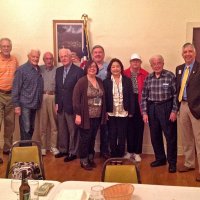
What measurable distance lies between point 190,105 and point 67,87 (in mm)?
1669

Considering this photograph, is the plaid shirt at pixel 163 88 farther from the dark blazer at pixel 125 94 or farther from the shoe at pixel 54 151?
the shoe at pixel 54 151

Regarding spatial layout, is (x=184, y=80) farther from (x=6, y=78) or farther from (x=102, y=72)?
(x=6, y=78)

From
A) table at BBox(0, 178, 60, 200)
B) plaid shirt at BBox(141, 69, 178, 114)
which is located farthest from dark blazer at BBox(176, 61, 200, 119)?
table at BBox(0, 178, 60, 200)

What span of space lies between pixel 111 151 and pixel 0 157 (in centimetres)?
168

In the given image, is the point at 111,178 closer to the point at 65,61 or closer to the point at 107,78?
the point at 107,78

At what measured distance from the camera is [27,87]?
4.50 m

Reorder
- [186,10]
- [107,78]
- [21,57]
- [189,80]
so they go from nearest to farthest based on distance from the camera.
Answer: [189,80], [107,78], [186,10], [21,57]

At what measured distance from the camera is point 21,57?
5117 mm

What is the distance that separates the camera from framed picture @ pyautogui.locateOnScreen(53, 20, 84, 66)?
16.2ft

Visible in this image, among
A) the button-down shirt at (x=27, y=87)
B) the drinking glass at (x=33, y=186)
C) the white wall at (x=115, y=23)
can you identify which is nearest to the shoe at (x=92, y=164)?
the white wall at (x=115, y=23)

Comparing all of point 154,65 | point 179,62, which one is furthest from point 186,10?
point 154,65

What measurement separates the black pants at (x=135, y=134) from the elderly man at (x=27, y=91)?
137 centimetres

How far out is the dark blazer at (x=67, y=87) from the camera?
4430mm

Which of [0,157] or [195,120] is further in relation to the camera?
[0,157]
